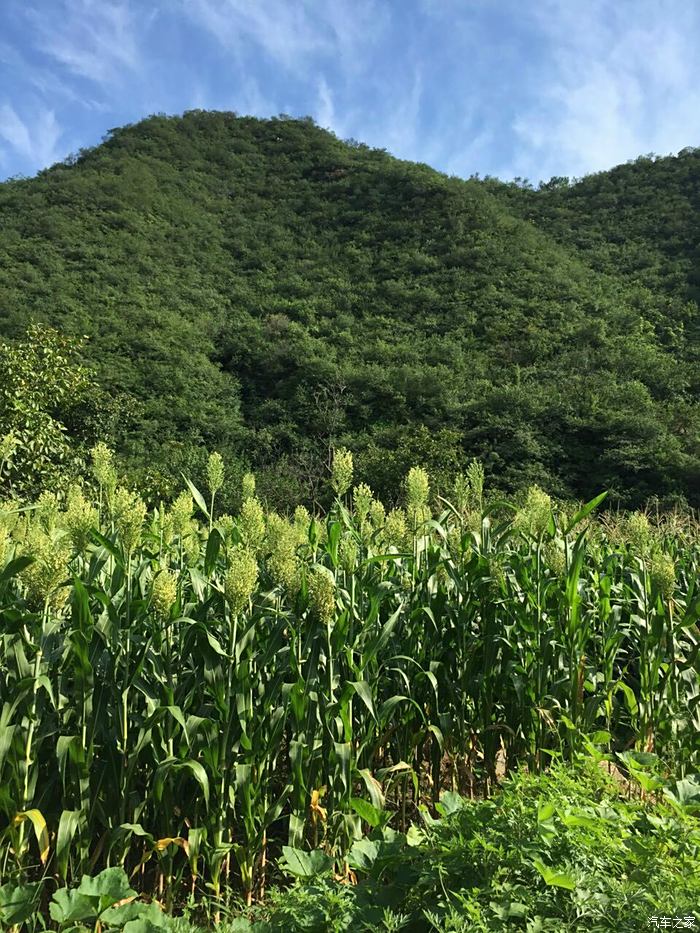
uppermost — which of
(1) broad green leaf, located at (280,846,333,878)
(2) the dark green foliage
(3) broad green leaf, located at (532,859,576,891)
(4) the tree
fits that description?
(4) the tree

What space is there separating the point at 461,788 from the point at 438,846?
1526mm

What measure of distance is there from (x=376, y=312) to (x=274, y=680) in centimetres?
2779

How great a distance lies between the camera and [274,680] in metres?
2.43

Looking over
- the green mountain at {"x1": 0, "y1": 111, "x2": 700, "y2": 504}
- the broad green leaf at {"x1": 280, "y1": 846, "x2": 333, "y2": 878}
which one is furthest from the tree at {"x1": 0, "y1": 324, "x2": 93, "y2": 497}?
the broad green leaf at {"x1": 280, "y1": 846, "x2": 333, "y2": 878}

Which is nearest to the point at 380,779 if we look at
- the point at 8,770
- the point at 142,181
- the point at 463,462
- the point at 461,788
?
the point at 461,788

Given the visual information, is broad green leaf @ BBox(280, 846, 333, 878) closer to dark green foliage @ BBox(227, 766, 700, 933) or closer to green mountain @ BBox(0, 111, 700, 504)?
dark green foliage @ BBox(227, 766, 700, 933)

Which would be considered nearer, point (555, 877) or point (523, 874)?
point (555, 877)

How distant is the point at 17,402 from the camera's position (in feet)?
24.0

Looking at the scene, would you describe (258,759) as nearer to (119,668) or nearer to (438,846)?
(119,668)

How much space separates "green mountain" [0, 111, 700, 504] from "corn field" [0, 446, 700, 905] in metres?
9.24

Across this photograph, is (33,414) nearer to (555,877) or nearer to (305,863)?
(305,863)

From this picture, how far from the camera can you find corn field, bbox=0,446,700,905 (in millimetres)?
2167

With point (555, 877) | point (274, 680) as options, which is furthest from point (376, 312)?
point (555, 877)

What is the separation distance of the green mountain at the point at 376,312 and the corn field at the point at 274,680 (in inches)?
364
